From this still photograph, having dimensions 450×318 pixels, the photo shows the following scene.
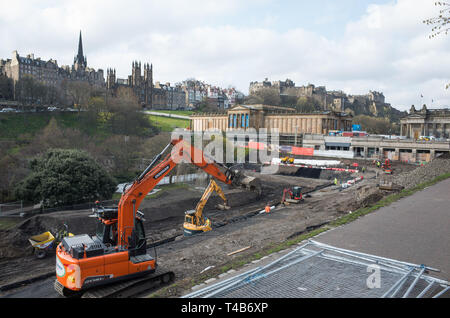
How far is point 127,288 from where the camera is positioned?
388 inches

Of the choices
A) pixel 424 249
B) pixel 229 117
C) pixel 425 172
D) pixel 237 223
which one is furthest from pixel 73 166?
pixel 229 117

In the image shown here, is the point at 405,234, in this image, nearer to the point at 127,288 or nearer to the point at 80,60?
the point at 127,288

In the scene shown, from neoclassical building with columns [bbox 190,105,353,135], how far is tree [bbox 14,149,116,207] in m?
56.5

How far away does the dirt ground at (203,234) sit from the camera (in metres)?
14.5

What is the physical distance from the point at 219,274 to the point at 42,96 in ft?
275

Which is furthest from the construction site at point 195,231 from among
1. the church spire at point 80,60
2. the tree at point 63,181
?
the church spire at point 80,60

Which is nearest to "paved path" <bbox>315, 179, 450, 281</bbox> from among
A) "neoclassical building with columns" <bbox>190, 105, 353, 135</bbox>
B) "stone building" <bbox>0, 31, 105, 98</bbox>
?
"neoclassical building with columns" <bbox>190, 105, 353, 135</bbox>

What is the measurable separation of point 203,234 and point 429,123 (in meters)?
71.4

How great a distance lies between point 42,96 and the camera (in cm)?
7675

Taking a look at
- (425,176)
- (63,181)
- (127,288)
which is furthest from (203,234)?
(425,176)

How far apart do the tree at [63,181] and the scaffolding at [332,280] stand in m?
21.4

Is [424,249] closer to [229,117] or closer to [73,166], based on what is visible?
[73,166]

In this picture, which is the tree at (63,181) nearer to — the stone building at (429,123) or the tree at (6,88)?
the stone building at (429,123)

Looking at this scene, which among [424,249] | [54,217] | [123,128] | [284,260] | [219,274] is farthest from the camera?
[123,128]
